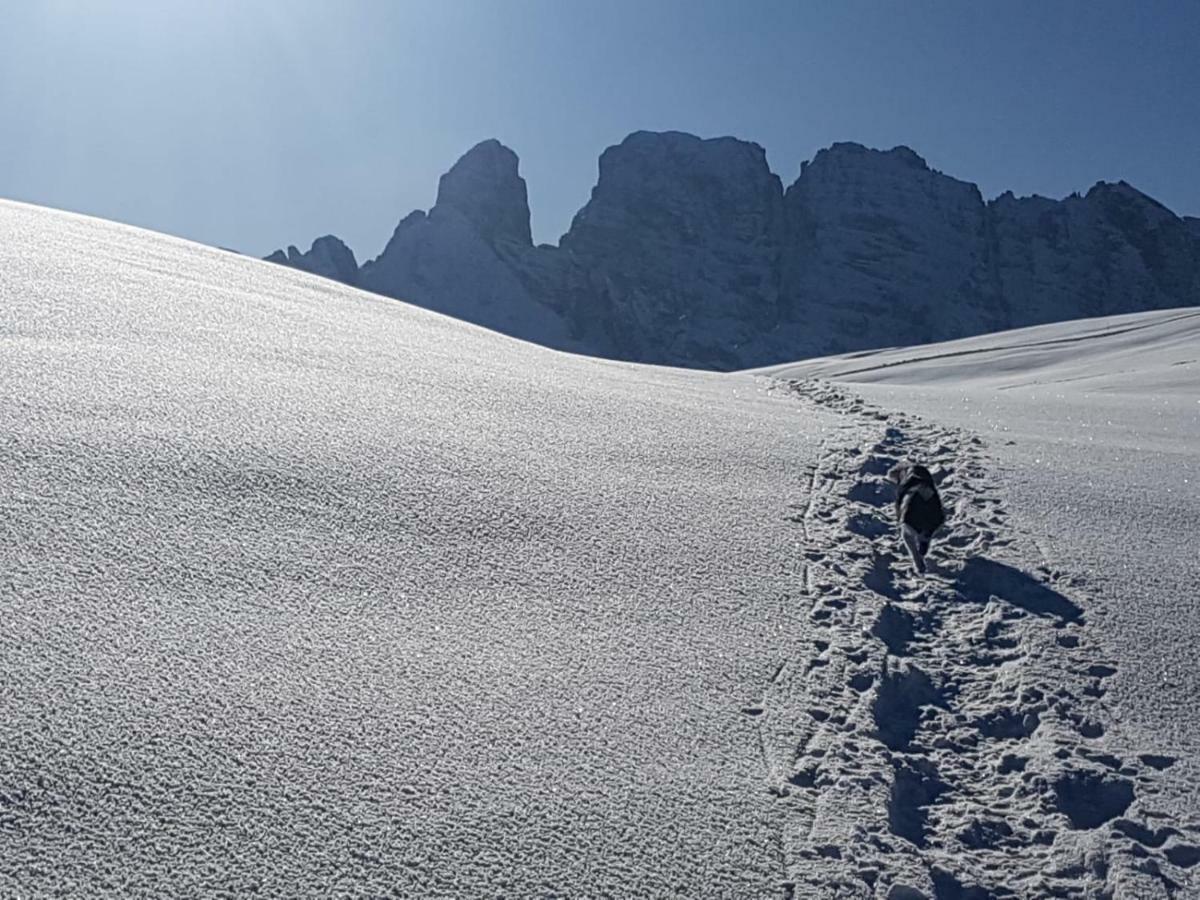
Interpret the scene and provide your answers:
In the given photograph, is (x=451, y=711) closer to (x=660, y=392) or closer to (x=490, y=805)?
(x=490, y=805)

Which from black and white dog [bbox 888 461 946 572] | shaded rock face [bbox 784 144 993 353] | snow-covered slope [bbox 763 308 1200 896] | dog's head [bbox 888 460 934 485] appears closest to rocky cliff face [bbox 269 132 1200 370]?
shaded rock face [bbox 784 144 993 353]

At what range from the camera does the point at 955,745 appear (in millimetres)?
4145

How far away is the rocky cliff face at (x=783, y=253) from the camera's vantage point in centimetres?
13112

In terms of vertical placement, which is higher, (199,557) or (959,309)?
(959,309)

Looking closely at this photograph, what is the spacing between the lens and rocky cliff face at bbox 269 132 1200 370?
430 feet

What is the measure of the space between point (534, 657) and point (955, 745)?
1.73m

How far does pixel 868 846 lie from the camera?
342cm

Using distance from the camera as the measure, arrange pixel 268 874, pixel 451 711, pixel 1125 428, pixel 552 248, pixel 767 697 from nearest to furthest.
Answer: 1. pixel 268 874
2. pixel 451 711
3. pixel 767 697
4. pixel 1125 428
5. pixel 552 248

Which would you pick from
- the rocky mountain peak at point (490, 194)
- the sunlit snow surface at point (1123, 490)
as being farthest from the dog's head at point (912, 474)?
the rocky mountain peak at point (490, 194)

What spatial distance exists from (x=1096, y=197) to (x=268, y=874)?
161m

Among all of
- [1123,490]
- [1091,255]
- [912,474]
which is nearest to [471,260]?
[1091,255]

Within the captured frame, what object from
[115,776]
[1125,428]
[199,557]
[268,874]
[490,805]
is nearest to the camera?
[268,874]

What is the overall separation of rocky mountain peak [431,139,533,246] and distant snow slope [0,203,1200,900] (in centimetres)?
12776

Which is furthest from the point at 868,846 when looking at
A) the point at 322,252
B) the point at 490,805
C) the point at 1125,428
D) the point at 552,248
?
the point at 552,248
